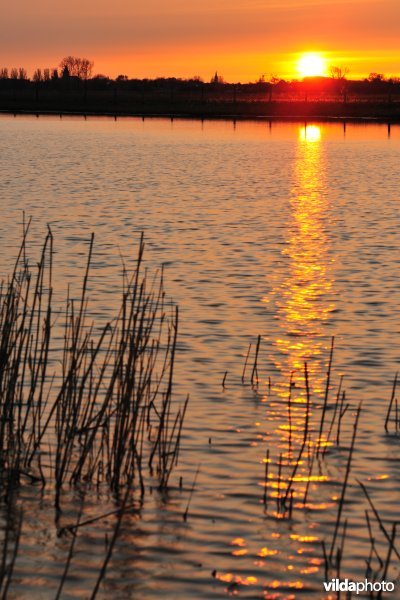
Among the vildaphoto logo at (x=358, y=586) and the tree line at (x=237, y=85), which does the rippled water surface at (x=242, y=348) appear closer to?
the vildaphoto logo at (x=358, y=586)

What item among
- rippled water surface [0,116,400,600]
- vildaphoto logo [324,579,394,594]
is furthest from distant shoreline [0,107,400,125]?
vildaphoto logo [324,579,394,594]

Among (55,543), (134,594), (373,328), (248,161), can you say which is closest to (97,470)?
(55,543)

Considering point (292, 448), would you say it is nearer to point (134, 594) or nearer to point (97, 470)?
point (97, 470)

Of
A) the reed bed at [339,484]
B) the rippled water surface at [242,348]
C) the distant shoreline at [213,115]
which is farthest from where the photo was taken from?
the distant shoreline at [213,115]

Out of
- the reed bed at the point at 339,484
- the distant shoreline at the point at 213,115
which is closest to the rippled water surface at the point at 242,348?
the reed bed at the point at 339,484

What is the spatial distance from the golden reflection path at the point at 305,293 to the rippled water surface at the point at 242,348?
0.16ft

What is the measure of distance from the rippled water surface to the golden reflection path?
50 millimetres

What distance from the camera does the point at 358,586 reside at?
274 inches

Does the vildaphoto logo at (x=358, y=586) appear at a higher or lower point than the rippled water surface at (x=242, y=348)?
higher

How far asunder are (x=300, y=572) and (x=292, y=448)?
256cm

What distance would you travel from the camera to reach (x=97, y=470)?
28.7 ft

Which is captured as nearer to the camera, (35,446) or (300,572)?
(300,572)

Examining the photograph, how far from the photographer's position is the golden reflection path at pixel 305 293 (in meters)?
13.5

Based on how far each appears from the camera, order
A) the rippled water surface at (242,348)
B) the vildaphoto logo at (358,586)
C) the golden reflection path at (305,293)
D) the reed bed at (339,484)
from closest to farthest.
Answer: the vildaphoto logo at (358,586) < the reed bed at (339,484) < the rippled water surface at (242,348) < the golden reflection path at (305,293)
